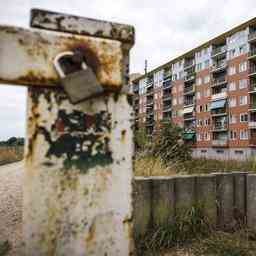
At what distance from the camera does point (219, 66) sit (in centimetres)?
4025

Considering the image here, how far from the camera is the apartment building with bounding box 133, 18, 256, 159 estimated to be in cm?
3525

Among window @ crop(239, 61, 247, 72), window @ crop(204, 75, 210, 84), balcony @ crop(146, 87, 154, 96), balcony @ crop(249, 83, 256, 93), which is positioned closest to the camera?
balcony @ crop(249, 83, 256, 93)

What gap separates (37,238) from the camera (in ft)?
2.70

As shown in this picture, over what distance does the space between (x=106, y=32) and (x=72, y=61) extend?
150mm

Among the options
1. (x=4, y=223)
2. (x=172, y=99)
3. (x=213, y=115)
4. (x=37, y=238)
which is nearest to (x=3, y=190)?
(x=4, y=223)

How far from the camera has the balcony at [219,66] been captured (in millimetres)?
39088

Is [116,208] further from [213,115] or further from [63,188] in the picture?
[213,115]

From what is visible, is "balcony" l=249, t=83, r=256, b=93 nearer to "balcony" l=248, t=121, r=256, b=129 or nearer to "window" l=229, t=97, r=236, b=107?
"window" l=229, t=97, r=236, b=107

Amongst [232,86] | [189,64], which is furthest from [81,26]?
[189,64]

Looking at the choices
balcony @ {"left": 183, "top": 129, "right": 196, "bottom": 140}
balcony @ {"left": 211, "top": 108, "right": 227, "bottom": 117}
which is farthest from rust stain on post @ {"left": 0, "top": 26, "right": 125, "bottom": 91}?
balcony @ {"left": 183, "top": 129, "right": 196, "bottom": 140}

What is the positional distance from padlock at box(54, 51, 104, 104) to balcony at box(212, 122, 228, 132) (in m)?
39.8

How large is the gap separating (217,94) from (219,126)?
14.6 feet

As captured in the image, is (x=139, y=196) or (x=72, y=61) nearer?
(x=72, y=61)

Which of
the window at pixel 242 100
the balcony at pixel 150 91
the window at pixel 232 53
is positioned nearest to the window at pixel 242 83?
the window at pixel 242 100
